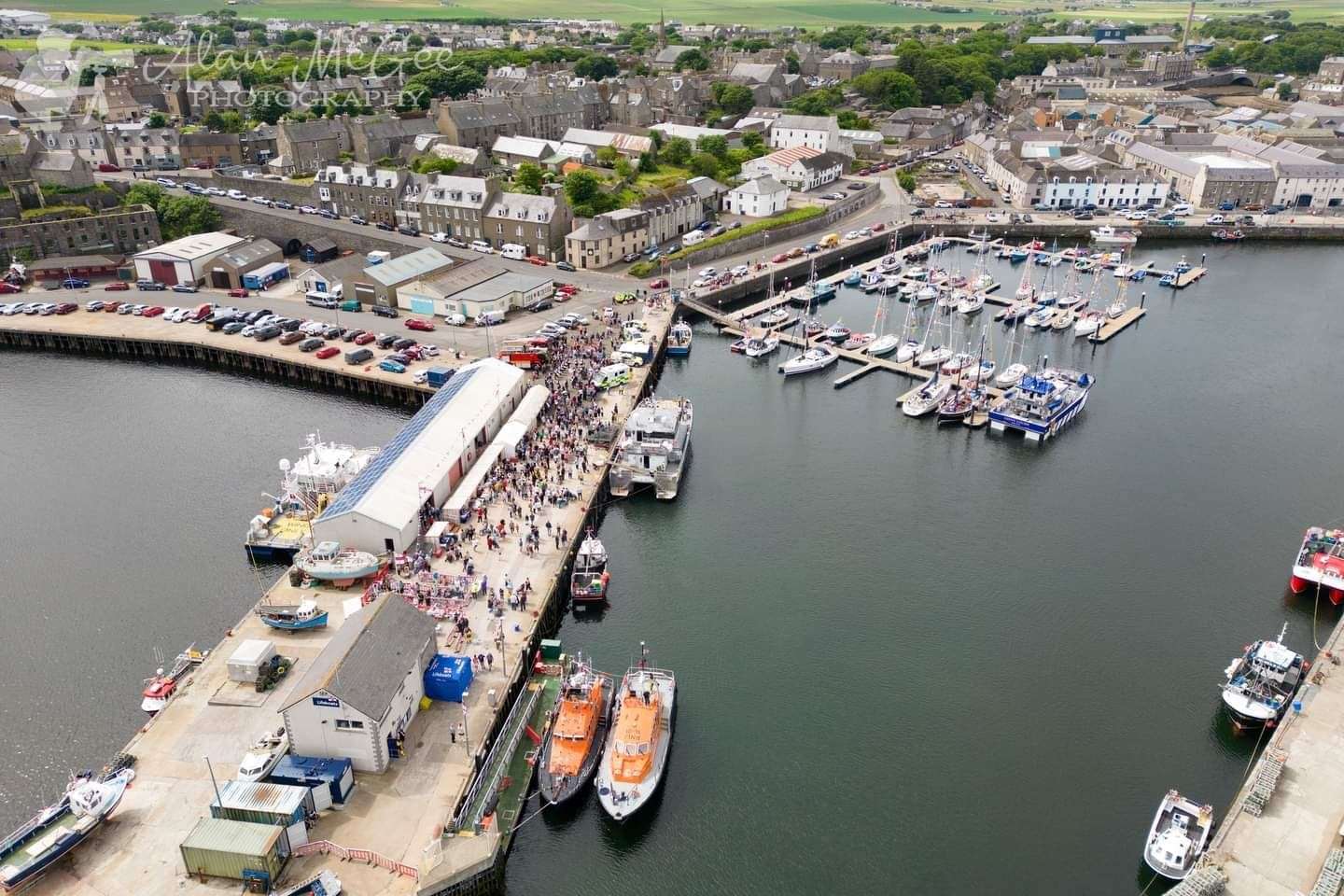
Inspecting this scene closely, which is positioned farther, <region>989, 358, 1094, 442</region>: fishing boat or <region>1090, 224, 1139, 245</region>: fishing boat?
<region>1090, 224, 1139, 245</region>: fishing boat

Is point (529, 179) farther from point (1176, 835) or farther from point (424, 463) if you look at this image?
point (1176, 835)

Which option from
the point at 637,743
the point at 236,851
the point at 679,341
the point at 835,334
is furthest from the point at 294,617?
the point at 835,334

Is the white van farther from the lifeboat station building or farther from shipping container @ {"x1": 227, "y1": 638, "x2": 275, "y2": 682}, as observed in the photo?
shipping container @ {"x1": 227, "y1": 638, "x2": 275, "y2": 682}

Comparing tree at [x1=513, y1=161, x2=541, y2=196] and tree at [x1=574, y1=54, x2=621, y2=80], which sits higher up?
tree at [x1=574, y1=54, x2=621, y2=80]

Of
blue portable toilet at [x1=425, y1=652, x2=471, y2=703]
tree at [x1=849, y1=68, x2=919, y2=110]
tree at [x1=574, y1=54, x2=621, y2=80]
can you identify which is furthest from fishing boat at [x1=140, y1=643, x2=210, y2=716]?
tree at [x1=574, y1=54, x2=621, y2=80]

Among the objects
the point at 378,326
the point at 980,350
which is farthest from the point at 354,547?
the point at 980,350

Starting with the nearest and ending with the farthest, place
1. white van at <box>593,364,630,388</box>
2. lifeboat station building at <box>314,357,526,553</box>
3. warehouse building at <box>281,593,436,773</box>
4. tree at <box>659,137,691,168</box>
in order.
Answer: warehouse building at <box>281,593,436,773</box>, lifeboat station building at <box>314,357,526,553</box>, white van at <box>593,364,630,388</box>, tree at <box>659,137,691,168</box>

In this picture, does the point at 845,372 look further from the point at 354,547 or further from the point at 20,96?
the point at 20,96

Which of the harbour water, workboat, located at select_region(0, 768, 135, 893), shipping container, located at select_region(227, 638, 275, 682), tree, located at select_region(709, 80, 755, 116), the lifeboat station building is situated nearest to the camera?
workboat, located at select_region(0, 768, 135, 893)

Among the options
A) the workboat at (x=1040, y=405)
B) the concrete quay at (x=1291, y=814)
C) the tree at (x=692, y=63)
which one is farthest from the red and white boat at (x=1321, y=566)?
the tree at (x=692, y=63)
